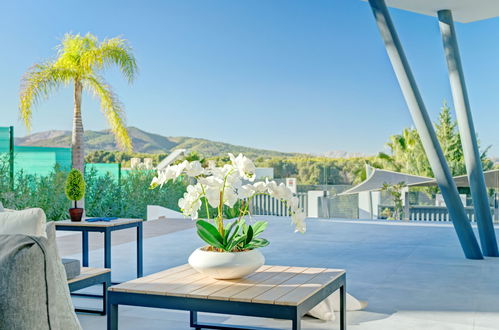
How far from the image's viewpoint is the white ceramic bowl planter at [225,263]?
2.48 metres

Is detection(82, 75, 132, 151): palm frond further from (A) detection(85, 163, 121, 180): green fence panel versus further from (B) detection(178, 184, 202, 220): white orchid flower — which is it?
(B) detection(178, 184, 202, 220): white orchid flower

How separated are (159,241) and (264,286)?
5620 mm

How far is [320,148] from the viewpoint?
26938mm

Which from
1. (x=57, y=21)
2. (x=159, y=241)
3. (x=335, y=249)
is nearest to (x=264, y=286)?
(x=335, y=249)

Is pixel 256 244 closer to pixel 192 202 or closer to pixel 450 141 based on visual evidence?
pixel 192 202

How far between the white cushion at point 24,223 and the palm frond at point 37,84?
7910 millimetres

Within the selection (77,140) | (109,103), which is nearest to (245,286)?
(109,103)

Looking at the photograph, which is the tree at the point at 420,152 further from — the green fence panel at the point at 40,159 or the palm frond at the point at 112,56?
the green fence panel at the point at 40,159

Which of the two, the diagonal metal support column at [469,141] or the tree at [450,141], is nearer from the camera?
the diagonal metal support column at [469,141]

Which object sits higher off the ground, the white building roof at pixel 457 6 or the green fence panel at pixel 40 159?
the white building roof at pixel 457 6

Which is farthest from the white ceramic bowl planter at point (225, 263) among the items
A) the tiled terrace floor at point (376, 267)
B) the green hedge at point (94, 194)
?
the green hedge at point (94, 194)

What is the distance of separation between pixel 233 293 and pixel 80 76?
8156 mm

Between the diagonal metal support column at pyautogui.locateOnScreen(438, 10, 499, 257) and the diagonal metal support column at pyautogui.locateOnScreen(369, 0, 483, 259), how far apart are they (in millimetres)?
310

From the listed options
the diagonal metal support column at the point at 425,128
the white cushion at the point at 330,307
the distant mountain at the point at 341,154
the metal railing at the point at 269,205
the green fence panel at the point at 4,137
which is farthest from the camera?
the distant mountain at the point at 341,154
